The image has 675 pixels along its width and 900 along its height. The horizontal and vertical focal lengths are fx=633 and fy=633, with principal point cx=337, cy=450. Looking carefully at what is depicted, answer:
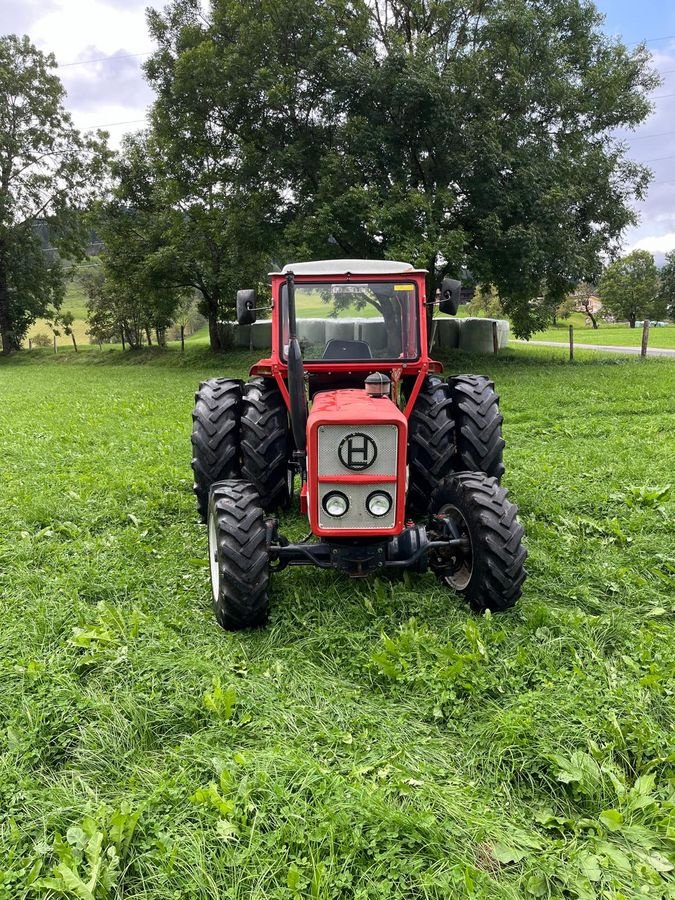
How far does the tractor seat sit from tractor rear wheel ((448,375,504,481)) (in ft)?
2.49

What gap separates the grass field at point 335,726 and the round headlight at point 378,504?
57 cm

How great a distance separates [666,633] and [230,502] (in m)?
2.36

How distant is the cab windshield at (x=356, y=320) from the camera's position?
14.3 ft

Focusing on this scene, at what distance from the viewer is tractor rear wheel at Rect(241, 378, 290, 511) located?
14.4 feet

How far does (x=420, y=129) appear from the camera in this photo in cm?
1434

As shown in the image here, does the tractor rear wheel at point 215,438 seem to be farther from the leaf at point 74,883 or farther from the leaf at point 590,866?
the leaf at point 590,866

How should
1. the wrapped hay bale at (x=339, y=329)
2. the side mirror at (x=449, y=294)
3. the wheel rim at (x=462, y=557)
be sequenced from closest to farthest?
the wheel rim at (x=462, y=557) < the side mirror at (x=449, y=294) < the wrapped hay bale at (x=339, y=329)

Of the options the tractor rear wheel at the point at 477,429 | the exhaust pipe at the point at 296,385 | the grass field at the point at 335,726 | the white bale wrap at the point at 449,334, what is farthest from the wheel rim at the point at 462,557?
the white bale wrap at the point at 449,334

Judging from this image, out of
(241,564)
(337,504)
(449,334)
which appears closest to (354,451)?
(337,504)

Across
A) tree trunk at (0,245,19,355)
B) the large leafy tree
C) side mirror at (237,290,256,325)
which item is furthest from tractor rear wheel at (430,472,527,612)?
tree trunk at (0,245,19,355)

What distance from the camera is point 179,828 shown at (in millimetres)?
2088

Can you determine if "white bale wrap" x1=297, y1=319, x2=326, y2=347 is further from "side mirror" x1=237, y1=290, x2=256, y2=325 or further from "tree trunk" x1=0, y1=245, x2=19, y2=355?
"tree trunk" x1=0, y1=245, x2=19, y2=355

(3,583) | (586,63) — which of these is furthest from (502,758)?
(586,63)

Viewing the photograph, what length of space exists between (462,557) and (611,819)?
5.33ft
